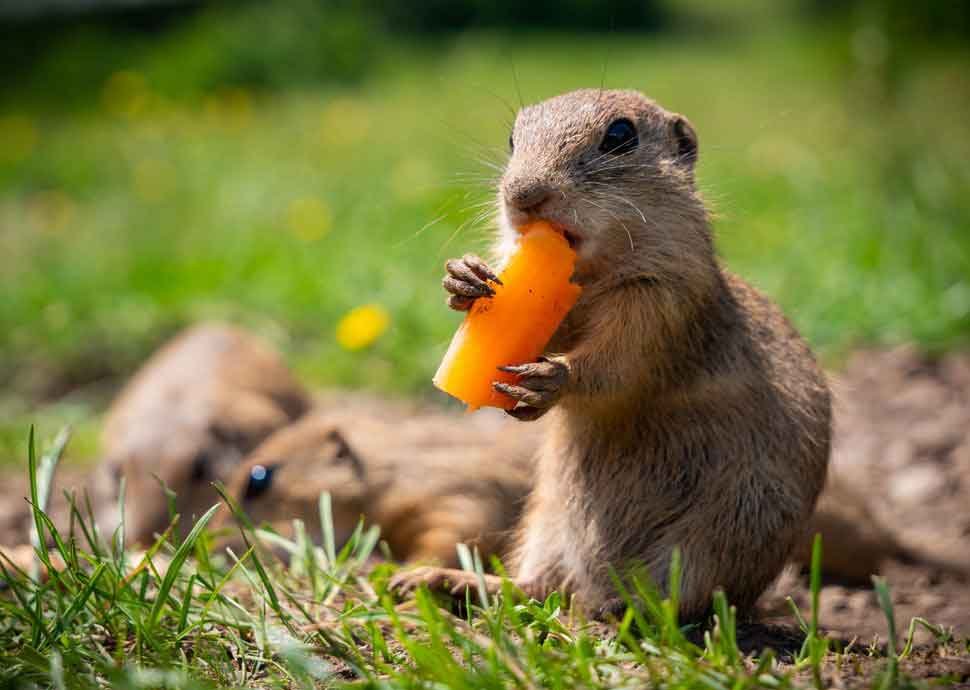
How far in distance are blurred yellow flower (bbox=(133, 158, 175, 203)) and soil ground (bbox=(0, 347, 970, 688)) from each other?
3.66 metres

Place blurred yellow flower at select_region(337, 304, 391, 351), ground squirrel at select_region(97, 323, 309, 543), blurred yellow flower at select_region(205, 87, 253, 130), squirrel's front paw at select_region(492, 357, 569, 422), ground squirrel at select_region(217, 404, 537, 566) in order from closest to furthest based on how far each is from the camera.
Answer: squirrel's front paw at select_region(492, 357, 569, 422) < ground squirrel at select_region(217, 404, 537, 566) < ground squirrel at select_region(97, 323, 309, 543) < blurred yellow flower at select_region(337, 304, 391, 351) < blurred yellow flower at select_region(205, 87, 253, 130)

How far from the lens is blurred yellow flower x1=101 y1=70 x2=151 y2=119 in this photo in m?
11.0

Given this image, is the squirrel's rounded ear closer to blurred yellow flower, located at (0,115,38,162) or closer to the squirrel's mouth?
the squirrel's mouth

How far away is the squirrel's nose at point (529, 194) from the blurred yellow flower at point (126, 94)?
8.95 metres

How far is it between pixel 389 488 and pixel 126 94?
27.4 ft

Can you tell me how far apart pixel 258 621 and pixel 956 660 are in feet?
4.96

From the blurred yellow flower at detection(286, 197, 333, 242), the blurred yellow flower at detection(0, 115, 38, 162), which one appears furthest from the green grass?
the blurred yellow flower at detection(0, 115, 38, 162)

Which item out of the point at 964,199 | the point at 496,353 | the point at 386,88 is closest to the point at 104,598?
the point at 496,353

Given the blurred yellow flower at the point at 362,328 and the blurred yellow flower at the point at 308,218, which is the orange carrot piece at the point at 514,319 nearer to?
the blurred yellow flower at the point at 362,328

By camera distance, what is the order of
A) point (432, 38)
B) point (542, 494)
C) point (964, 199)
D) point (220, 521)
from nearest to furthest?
1. point (542, 494)
2. point (220, 521)
3. point (964, 199)
4. point (432, 38)

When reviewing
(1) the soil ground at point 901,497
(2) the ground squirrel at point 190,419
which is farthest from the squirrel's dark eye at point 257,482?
(1) the soil ground at point 901,497

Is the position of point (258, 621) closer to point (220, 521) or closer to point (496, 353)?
point (496, 353)

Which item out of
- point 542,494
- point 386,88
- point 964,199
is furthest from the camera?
point 386,88

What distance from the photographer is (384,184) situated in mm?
7887
